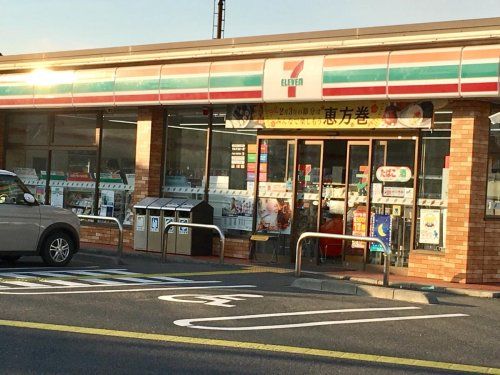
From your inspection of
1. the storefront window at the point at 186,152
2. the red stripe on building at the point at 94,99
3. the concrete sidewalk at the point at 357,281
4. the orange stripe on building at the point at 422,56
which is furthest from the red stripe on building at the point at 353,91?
the red stripe on building at the point at 94,99

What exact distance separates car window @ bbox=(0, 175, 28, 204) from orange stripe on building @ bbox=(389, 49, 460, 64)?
6.85m

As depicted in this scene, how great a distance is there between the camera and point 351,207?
15.8 meters

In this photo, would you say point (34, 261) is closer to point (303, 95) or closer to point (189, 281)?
point (189, 281)

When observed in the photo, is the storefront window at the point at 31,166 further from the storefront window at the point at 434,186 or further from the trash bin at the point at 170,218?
the storefront window at the point at 434,186

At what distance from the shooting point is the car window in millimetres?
13508

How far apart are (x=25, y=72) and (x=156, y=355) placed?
49.4 feet

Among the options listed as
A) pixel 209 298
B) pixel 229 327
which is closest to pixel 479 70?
pixel 209 298

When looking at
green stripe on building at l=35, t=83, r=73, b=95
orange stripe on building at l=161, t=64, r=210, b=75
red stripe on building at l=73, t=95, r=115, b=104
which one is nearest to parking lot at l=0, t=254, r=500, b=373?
orange stripe on building at l=161, t=64, r=210, b=75

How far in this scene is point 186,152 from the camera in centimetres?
1825

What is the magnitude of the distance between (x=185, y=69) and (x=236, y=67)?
4.37ft

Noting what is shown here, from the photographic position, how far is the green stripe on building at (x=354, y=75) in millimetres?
14195

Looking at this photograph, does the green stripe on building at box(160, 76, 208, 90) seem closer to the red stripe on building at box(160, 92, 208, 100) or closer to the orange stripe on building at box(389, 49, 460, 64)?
the red stripe on building at box(160, 92, 208, 100)

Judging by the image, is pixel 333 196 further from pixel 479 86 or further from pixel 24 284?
pixel 24 284

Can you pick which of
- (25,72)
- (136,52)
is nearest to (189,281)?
(136,52)
